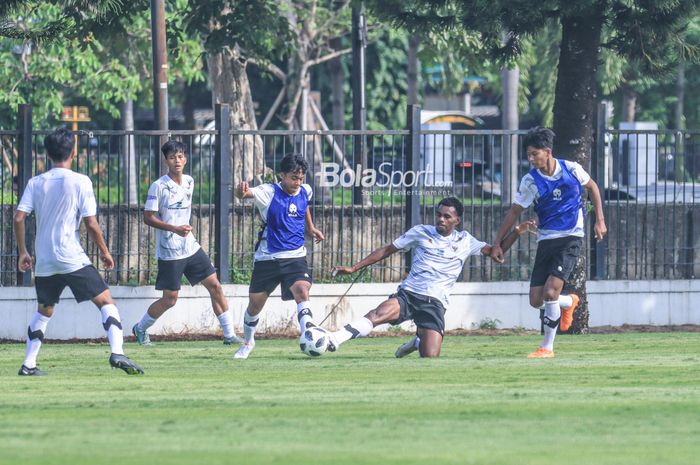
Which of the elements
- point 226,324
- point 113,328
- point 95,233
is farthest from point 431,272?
point 95,233

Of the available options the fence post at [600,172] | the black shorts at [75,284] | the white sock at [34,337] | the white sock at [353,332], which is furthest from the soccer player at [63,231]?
the fence post at [600,172]

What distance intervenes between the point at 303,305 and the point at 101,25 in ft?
20.6

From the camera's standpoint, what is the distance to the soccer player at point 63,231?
454 inches

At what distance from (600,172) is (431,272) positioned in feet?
16.9

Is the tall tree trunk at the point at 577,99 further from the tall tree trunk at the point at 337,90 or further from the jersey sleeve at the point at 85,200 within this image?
the tall tree trunk at the point at 337,90

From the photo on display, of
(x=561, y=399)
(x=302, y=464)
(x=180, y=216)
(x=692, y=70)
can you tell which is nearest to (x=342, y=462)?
(x=302, y=464)

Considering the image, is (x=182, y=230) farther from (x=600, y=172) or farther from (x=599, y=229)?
(x=600, y=172)

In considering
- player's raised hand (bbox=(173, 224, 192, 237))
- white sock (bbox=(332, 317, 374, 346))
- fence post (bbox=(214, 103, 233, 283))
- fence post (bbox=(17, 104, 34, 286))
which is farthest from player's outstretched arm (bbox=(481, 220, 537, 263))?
fence post (bbox=(17, 104, 34, 286))

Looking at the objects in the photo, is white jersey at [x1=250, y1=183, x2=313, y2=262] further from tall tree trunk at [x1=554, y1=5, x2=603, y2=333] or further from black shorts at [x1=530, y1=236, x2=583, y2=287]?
tall tree trunk at [x1=554, y1=5, x2=603, y2=333]

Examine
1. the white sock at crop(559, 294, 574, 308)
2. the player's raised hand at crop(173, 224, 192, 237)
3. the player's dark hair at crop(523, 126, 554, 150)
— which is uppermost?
the player's dark hair at crop(523, 126, 554, 150)

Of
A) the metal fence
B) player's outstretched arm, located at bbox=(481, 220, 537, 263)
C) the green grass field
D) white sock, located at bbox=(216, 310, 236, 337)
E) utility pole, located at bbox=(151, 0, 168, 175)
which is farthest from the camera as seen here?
utility pole, located at bbox=(151, 0, 168, 175)

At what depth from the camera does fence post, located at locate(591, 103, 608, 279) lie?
17.9 metres

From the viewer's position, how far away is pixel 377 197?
17.7 meters

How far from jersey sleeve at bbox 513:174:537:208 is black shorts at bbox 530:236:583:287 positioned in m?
0.39
